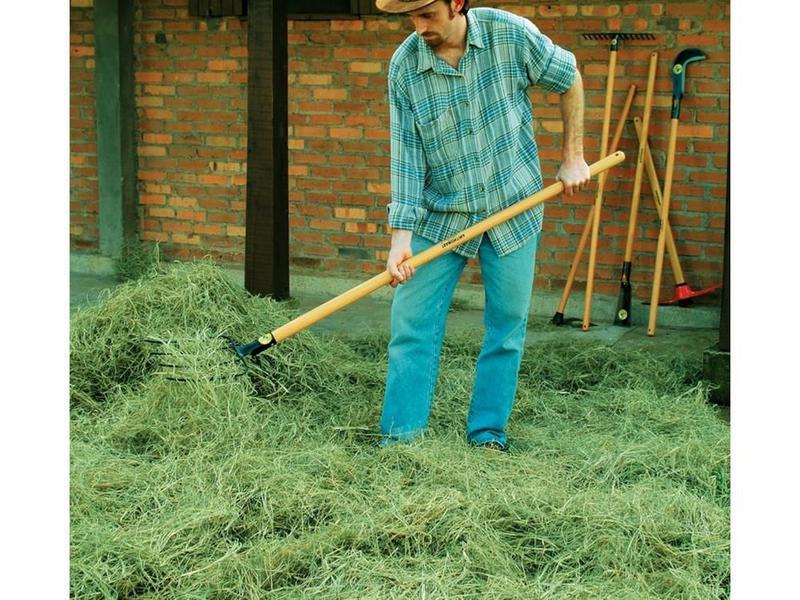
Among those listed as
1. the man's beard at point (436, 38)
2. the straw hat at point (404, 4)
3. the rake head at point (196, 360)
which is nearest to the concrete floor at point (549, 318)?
the rake head at point (196, 360)

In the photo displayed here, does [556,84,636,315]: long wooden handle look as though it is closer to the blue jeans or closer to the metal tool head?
the metal tool head

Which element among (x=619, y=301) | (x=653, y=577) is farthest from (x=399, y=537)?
(x=619, y=301)

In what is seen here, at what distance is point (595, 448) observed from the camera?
168 inches

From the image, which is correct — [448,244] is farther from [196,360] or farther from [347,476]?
[196,360]

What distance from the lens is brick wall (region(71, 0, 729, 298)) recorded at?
20.4ft

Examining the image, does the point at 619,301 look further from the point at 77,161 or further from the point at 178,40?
the point at 77,161

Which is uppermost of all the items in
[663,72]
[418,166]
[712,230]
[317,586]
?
[663,72]

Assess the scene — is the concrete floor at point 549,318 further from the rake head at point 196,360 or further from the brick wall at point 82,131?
the rake head at point 196,360

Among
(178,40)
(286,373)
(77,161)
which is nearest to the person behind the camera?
(286,373)

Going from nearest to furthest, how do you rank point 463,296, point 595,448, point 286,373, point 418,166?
1. point 418,166
2. point 595,448
3. point 286,373
4. point 463,296

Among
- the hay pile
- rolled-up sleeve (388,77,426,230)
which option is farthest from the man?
the hay pile

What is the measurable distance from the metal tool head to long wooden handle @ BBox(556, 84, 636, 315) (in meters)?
0.25

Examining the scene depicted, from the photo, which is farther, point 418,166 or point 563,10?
point 563,10

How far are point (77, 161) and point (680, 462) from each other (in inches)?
202
